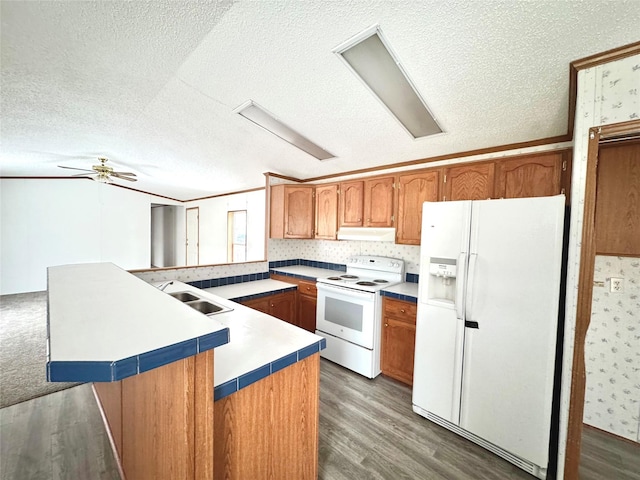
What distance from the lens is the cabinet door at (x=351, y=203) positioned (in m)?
3.20

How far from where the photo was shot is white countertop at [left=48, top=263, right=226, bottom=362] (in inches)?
26.7

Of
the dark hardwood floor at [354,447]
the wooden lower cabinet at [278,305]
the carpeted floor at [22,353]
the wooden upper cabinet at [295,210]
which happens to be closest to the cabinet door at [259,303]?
the wooden lower cabinet at [278,305]

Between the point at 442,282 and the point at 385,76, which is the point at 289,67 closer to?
the point at 385,76

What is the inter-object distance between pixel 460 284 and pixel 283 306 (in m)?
2.09

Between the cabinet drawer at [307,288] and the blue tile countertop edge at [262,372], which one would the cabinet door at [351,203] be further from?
the blue tile countertop edge at [262,372]

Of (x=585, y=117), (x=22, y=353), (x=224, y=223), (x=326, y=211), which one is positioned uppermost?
(x=585, y=117)

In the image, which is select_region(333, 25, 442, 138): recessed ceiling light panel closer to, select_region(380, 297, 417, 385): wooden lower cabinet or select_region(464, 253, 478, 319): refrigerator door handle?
select_region(464, 253, 478, 319): refrigerator door handle

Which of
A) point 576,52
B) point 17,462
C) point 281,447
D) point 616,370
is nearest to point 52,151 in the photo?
point 17,462

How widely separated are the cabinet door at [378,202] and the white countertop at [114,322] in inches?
92.3

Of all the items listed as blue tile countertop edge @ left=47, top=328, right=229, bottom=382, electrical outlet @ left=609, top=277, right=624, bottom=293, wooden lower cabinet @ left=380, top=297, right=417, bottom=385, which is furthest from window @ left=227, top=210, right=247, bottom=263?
electrical outlet @ left=609, top=277, right=624, bottom=293

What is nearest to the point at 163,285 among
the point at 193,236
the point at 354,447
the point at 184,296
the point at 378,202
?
the point at 184,296

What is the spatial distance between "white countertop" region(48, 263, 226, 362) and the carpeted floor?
6.78ft

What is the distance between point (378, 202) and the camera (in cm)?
305

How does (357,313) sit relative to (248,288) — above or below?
below
